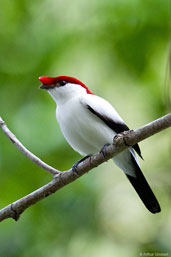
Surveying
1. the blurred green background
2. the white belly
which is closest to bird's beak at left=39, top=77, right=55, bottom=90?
the white belly

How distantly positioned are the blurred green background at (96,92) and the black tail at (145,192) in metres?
0.36

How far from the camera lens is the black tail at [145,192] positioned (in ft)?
11.4

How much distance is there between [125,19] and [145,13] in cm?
20

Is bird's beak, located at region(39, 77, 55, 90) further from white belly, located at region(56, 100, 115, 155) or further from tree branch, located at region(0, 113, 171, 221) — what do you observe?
tree branch, located at region(0, 113, 171, 221)

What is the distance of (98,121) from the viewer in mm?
3373

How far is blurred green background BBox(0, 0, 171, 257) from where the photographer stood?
3.60 metres

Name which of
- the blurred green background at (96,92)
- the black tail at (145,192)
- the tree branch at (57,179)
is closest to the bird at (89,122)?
the black tail at (145,192)

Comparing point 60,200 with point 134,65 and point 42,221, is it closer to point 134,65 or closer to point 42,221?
point 42,221

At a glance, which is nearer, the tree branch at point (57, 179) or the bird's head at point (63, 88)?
the tree branch at point (57, 179)

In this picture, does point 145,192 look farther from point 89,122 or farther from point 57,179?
point 57,179

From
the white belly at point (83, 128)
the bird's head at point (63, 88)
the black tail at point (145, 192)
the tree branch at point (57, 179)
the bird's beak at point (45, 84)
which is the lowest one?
the black tail at point (145, 192)

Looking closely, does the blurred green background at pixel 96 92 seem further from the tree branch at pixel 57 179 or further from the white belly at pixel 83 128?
the tree branch at pixel 57 179

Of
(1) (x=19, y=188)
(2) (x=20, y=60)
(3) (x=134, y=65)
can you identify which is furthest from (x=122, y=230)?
(2) (x=20, y=60)

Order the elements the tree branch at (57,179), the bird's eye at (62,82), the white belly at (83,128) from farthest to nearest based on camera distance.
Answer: the bird's eye at (62,82), the white belly at (83,128), the tree branch at (57,179)
